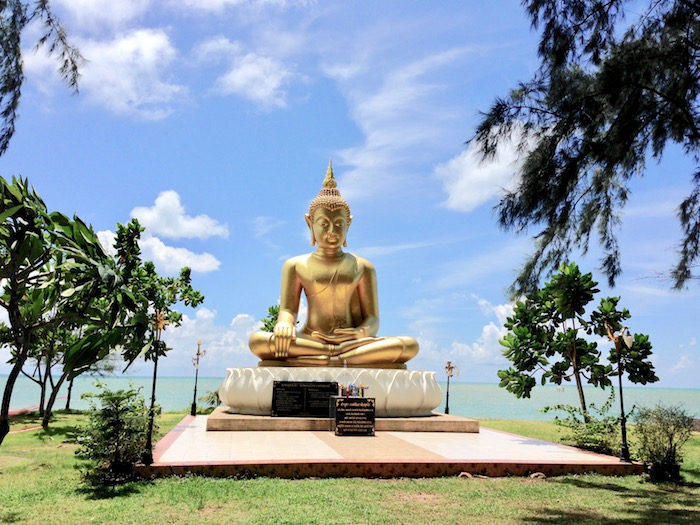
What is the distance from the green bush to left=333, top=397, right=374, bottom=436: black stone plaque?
4220 mm

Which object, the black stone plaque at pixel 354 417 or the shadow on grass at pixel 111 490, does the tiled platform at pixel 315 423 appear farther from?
the shadow on grass at pixel 111 490

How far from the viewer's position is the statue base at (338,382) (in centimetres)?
1205

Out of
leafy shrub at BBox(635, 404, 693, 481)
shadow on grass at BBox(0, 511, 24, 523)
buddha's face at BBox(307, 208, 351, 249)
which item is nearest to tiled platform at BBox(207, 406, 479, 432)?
leafy shrub at BBox(635, 404, 693, 481)

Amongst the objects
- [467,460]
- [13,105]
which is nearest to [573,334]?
[467,460]

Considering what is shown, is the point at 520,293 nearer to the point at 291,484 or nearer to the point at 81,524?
the point at 291,484

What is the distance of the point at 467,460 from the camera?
25.5 ft

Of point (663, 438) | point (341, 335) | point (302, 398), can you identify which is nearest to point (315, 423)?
point (302, 398)

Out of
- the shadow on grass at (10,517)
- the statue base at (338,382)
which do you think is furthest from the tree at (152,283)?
the shadow on grass at (10,517)

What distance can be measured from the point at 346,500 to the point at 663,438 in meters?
4.77

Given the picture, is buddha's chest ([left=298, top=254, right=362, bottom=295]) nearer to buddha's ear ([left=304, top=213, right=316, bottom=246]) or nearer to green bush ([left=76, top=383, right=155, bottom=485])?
buddha's ear ([left=304, top=213, right=316, bottom=246])

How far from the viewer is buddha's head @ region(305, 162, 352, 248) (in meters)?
14.5

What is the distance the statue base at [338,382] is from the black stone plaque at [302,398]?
1.16 feet

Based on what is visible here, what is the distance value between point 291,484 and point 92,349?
176 inches

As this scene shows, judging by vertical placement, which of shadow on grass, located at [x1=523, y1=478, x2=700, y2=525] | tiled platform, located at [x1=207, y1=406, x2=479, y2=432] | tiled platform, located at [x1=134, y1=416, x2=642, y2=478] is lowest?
shadow on grass, located at [x1=523, y1=478, x2=700, y2=525]
